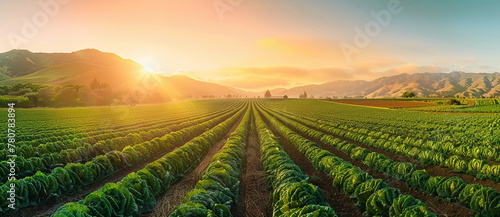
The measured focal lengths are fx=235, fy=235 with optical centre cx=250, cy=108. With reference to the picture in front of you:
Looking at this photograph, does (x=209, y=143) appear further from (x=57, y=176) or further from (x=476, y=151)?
(x=476, y=151)

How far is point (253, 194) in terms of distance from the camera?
1035 centimetres

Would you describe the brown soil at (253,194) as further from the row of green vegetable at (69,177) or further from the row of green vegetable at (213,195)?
the row of green vegetable at (69,177)

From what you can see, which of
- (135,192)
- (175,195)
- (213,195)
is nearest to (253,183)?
(175,195)

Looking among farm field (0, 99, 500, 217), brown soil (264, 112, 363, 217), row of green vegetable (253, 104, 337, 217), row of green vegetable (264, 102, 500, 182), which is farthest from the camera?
row of green vegetable (264, 102, 500, 182)

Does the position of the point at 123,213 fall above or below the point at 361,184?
below

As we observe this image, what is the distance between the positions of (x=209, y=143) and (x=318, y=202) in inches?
539

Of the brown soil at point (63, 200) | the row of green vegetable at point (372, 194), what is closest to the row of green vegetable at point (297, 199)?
the row of green vegetable at point (372, 194)

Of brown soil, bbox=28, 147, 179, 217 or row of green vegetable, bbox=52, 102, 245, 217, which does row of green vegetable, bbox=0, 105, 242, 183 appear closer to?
brown soil, bbox=28, 147, 179, 217

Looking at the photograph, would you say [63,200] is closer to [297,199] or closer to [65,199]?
[65,199]

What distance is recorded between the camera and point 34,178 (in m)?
9.42

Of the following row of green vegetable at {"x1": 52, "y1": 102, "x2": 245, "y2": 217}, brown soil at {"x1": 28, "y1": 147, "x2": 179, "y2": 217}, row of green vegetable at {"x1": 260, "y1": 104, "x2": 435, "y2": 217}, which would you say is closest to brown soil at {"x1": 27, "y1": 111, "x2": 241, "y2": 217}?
brown soil at {"x1": 28, "y1": 147, "x2": 179, "y2": 217}

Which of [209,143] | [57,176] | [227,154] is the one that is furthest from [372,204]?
[209,143]

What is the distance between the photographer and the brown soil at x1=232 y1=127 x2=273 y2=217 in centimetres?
886

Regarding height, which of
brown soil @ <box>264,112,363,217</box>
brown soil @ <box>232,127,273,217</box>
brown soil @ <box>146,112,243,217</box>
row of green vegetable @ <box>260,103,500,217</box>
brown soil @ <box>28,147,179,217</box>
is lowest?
brown soil @ <box>28,147,179,217</box>
